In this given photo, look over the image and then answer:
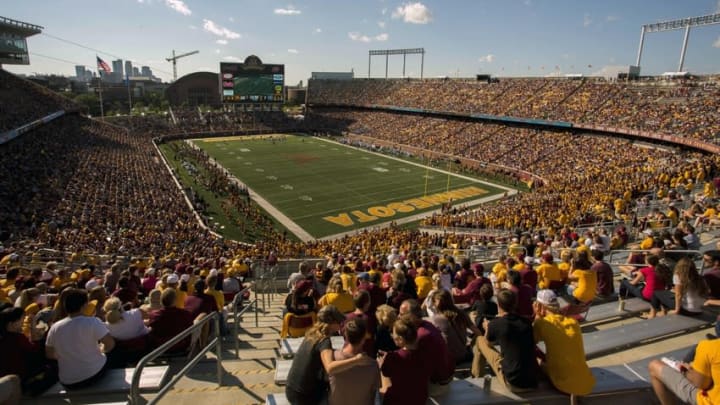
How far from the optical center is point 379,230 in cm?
2811

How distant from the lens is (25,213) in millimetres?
21203

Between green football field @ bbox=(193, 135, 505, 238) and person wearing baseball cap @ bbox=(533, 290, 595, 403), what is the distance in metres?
24.3

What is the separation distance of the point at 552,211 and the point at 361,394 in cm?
2234

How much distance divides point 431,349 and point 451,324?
44.0 inches

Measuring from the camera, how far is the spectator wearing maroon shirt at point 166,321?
5730mm

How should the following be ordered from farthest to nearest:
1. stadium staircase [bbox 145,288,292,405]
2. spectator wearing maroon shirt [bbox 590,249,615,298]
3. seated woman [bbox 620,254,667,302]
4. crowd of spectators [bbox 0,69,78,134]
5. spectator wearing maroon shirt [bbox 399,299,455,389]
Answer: crowd of spectators [bbox 0,69,78,134] < spectator wearing maroon shirt [bbox 590,249,615,298] < seated woman [bbox 620,254,667,302] < stadium staircase [bbox 145,288,292,405] < spectator wearing maroon shirt [bbox 399,299,455,389]

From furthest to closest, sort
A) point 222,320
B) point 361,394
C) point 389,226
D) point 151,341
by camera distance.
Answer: point 389,226 → point 222,320 → point 151,341 → point 361,394

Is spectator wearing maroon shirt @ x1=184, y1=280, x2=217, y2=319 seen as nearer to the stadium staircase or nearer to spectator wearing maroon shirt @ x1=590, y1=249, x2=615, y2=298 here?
the stadium staircase

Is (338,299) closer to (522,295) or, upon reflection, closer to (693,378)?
(522,295)

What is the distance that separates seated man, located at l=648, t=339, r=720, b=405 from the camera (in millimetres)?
3795

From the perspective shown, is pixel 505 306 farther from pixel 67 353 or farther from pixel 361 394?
pixel 67 353

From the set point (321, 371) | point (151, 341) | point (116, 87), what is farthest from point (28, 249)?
point (116, 87)

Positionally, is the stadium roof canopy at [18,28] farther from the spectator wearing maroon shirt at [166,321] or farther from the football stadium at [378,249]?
the spectator wearing maroon shirt at [166,321]

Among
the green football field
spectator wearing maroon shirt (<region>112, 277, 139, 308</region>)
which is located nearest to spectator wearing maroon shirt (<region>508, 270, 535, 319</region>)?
spectator wearing maroon shirt (<region>112, 277, 139, 308</region>)
